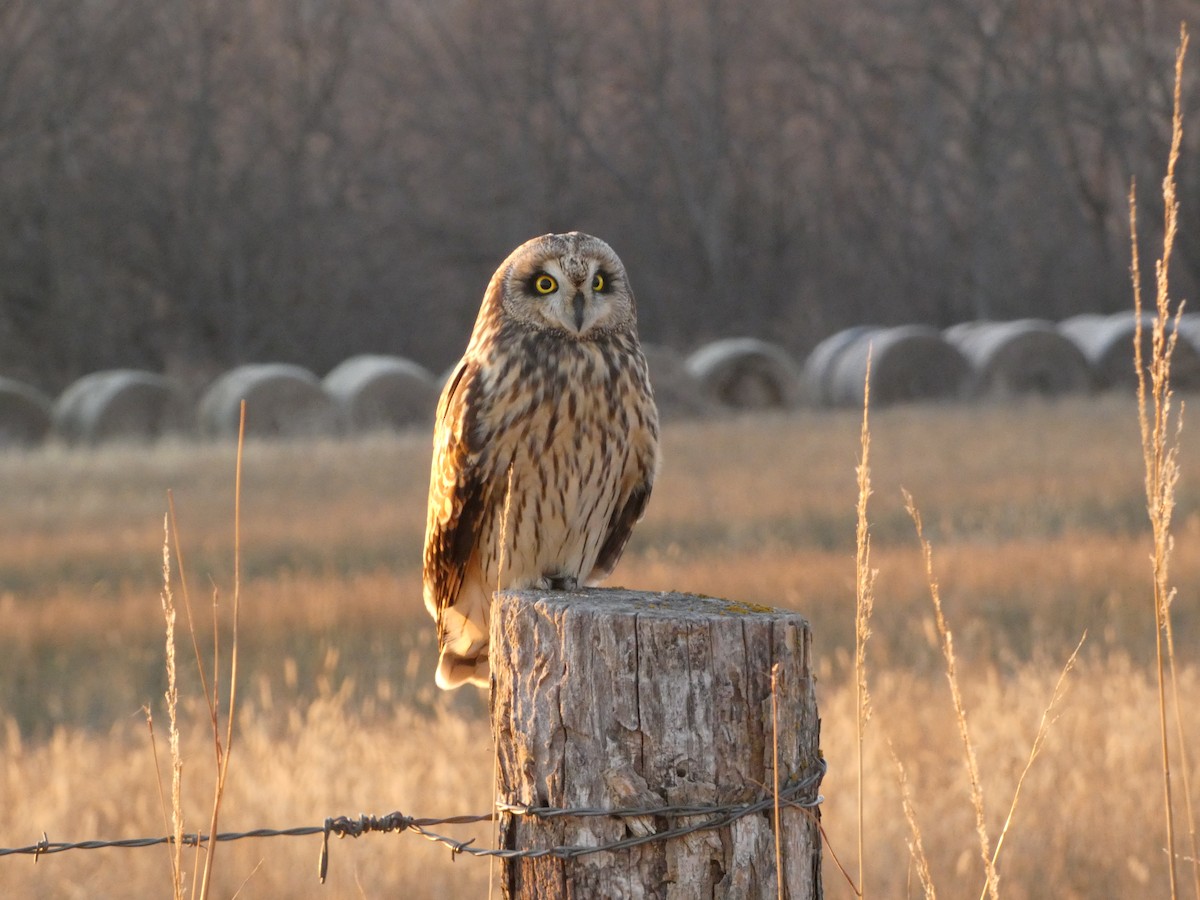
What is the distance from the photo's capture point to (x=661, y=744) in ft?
7.24

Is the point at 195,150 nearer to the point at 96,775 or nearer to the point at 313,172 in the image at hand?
the point at 313,172

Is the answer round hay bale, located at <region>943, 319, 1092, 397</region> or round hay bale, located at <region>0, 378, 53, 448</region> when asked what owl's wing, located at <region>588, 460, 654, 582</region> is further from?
round hay bale, located at <region>943, 319, 1092, 397</region>

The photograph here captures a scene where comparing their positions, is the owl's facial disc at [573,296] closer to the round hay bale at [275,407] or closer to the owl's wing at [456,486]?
the owl's wing at [456,486]

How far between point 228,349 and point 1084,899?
97.1 ft

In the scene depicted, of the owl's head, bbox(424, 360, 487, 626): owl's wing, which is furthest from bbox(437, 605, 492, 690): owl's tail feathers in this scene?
the owl's head

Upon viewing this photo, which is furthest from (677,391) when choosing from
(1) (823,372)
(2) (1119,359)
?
(2) (1119,359)

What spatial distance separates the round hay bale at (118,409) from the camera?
2288cm

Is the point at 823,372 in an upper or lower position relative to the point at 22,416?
upper

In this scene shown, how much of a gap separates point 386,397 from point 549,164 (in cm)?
1408

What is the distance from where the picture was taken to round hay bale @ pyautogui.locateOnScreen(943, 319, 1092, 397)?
24.6 meters

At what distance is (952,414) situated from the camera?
20.7 meters

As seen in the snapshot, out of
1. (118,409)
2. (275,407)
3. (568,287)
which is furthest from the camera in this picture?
(118,409)

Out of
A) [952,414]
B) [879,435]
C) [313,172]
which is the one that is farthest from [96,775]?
[313,172]

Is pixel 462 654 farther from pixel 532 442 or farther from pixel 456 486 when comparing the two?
pixel 532 442
